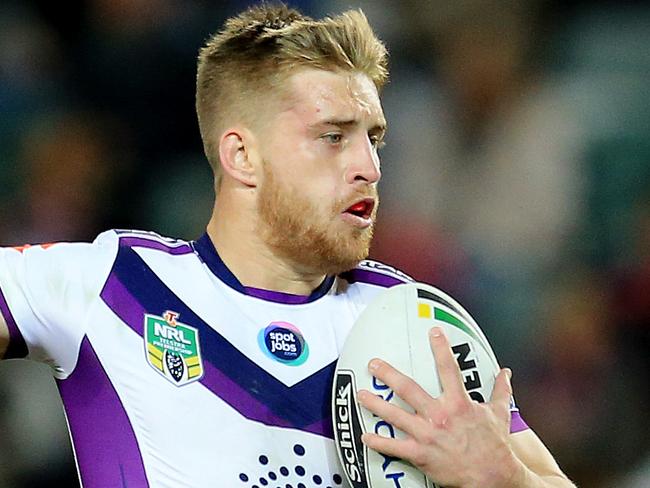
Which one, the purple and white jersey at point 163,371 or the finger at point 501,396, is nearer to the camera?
the finger at point 501,396

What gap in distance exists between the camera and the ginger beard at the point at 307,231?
2.70 metres

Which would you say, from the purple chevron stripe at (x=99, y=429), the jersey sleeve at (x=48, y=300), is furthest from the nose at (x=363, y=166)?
the purple chevron stripe at (x=99, y=429)

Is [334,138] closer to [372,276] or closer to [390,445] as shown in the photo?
[372,276]

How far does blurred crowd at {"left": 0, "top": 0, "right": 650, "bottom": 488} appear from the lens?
186 inches

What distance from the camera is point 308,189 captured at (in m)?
2.71

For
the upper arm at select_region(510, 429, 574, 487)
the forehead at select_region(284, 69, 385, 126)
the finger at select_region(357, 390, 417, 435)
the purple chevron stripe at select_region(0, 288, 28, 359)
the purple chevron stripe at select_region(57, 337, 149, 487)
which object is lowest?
the upper arm at select_region(510, 429, 574, 487)

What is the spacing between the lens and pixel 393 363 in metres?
2.40

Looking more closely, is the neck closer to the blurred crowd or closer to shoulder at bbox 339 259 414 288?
shoulder at bbox 339 259 414 288

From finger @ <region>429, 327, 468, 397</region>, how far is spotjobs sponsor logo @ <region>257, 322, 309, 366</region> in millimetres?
389

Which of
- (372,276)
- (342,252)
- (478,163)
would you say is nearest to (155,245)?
(342,252)

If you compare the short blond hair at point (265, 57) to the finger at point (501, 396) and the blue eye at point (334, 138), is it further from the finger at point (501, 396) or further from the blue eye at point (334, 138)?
the finger at point (501, 396)

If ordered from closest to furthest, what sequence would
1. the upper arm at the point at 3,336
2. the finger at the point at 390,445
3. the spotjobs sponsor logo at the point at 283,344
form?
the finger at the point at 390,445, the upper arm at the point at 3,336, the spotjobs sponsor logo at the point at 283,344

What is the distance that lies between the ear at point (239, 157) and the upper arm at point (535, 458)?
34.1 inches

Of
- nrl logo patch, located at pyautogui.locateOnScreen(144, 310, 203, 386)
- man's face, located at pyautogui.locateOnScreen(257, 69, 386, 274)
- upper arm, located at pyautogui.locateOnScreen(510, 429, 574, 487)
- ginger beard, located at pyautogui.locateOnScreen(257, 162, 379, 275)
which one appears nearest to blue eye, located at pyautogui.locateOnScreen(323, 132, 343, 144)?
man's face, located at pyautogui.locateOnScreen(257, 69, 386, 274)
